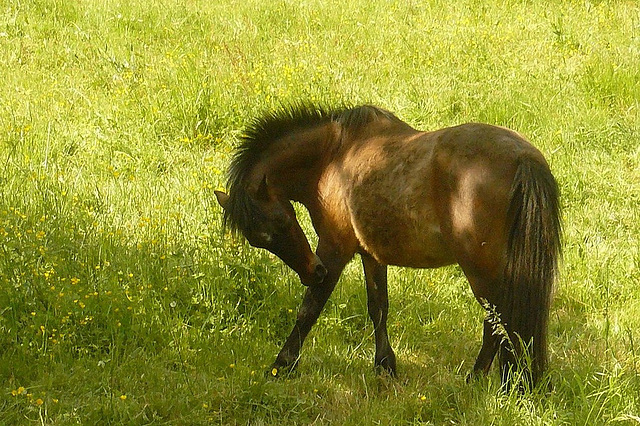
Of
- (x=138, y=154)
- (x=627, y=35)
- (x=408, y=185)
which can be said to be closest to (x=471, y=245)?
(x=408, y=185)

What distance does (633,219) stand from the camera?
6.89 metres

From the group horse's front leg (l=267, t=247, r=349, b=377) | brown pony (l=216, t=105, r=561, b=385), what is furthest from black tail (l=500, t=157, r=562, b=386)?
horse's front leg (l=267, t=247, r=349, b=377)

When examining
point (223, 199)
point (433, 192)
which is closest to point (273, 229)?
point (223, 199)

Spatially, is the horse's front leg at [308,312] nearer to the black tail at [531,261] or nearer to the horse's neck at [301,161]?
the horse's neck at [301,161]

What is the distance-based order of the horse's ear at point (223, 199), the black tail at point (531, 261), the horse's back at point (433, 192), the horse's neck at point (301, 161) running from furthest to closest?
the horse's neck at point (301, 161) < the horse's ear at point (223, 199) < the horse's back at point (433, 192) < the black tail at point (531, 261)

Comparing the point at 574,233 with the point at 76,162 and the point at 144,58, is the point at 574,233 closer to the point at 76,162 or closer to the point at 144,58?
the point at 76,162

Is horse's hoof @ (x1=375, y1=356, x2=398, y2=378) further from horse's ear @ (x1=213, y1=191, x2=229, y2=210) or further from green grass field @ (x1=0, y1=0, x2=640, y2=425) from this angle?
horse's ear @ (x1=213, y1=191, x2=229, y2=210)

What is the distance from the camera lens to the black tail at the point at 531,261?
401 cm

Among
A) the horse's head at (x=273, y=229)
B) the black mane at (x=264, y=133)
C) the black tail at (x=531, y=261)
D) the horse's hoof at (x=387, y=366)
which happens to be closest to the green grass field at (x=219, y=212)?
the horse's hoof at (x=387, y=366)

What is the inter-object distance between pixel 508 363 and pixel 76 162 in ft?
15.1

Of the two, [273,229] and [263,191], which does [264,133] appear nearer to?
[263,191]

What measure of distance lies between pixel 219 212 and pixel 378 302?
4.98 ft

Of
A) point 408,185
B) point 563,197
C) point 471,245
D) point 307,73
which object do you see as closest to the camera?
point 471,245

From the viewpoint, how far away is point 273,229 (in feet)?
16.5
